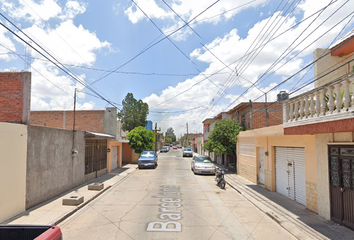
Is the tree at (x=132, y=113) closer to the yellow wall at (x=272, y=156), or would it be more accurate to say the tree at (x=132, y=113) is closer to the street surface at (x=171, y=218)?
the yellow wall at (x=272, y=156)

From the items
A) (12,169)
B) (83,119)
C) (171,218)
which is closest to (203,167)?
(83,119)

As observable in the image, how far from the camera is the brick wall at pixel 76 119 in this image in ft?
70.3

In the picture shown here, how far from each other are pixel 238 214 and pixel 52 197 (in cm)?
787

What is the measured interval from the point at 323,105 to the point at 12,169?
9.61 metres

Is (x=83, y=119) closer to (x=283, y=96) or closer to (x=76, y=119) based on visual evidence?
(x=76, y=119)

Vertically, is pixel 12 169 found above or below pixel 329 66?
below

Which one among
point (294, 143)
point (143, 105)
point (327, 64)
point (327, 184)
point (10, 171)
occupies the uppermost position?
point (143, 105)

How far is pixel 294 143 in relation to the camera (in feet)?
33.6

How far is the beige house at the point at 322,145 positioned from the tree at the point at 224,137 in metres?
7.84

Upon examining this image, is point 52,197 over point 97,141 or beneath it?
beneath

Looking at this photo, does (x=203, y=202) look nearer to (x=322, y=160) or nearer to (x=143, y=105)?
(x=322, y=160)

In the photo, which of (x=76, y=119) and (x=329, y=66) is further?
(x=76, y=119)

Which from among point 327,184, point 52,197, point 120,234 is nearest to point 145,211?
point 120,234

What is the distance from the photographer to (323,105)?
21.8 ft
